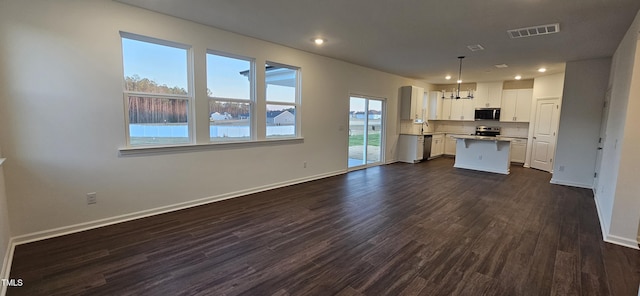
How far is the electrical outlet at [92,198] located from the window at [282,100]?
2502 mm

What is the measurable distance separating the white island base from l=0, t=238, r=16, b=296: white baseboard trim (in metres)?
8.04

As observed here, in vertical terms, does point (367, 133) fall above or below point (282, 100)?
below

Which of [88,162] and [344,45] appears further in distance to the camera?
[344,45]

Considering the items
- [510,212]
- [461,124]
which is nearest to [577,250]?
[510,212]

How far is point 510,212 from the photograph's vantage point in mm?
3926

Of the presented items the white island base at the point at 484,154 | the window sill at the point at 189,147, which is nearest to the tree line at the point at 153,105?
the window sill at the point at 189,147

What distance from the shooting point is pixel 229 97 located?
4289 mm

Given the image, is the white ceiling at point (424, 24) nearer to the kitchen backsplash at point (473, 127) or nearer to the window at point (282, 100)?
the window at point (282, 100)

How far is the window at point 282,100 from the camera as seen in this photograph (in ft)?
15.9

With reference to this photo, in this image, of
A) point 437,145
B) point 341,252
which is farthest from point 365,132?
point 341,252

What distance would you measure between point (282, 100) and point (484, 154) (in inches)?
210

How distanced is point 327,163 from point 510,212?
335 centimetres

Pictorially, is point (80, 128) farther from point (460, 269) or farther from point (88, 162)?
point (460, 269)

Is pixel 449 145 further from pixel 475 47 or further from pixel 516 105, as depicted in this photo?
pixel 475 47
